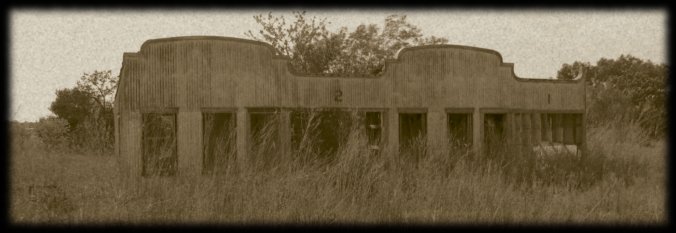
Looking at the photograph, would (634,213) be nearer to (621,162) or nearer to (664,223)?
(664,223)

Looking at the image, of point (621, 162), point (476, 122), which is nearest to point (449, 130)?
point (476, 122)

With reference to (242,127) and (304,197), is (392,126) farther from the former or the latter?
(304,197)

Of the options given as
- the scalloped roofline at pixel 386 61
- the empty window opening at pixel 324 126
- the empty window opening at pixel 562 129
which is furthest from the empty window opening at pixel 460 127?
the empty window opening at pixel 324 126

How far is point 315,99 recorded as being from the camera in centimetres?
1391

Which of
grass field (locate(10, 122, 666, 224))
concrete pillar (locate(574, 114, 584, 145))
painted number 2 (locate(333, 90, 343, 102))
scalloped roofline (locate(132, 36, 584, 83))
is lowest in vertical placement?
grass field (locate(10, 122, 666, 224))

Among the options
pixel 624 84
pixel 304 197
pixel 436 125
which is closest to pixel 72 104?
pixel 436 125

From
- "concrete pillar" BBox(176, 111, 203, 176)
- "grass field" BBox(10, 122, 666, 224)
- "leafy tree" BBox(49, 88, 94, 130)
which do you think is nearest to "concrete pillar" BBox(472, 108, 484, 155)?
"grass field" BBox(10, 122, 666, 224)

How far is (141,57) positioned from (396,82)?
6406 mm

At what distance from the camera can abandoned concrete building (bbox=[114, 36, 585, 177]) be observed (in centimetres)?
1257

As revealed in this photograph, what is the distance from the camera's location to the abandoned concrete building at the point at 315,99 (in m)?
12.6

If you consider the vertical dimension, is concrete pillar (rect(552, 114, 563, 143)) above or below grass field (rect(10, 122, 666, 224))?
above

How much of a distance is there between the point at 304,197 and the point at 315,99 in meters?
7.35

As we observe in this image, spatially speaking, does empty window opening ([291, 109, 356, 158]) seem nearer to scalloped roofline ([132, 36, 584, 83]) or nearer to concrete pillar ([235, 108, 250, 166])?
scalloped roofline ([132, 36, 584, 83])

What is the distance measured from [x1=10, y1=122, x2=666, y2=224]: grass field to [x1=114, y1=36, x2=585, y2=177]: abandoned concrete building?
3185 mm
